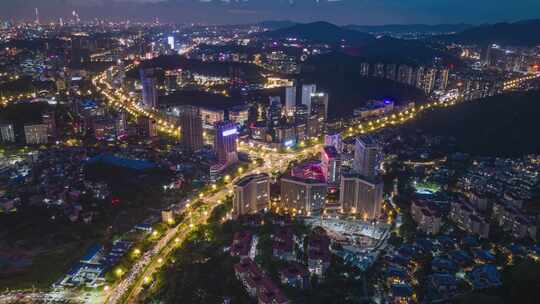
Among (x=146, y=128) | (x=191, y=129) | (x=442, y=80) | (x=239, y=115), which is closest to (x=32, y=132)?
(x=146, y=128)

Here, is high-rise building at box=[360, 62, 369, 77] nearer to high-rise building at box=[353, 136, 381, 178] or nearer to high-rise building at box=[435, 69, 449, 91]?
high-rise building at box=[435, 69, 449, 91]

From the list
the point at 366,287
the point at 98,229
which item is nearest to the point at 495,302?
the point at 366,287

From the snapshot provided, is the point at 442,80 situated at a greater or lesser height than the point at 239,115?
greater

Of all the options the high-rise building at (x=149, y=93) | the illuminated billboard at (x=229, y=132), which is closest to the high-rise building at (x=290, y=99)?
the high-rise building at (x=149, y=93)

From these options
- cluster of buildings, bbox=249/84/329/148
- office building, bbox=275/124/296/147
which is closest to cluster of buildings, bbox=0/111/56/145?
cluster of buildings, bbox=249/84/329/148

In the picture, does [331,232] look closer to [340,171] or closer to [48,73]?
[340,171]

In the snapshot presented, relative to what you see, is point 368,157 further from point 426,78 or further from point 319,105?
point 426,78
